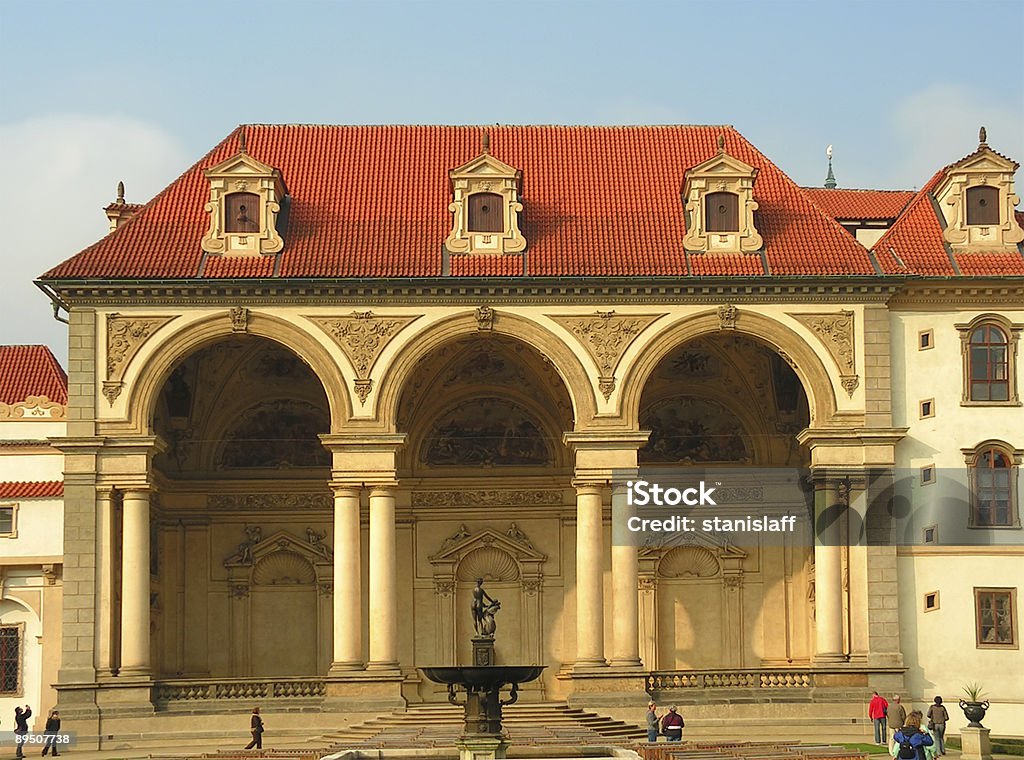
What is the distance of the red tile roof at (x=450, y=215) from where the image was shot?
185ft

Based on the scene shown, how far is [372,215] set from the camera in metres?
58.7

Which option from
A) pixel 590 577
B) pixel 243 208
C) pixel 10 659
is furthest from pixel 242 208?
pixel 10 659

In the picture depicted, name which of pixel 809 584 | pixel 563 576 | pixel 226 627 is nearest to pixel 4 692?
pixel 226 627

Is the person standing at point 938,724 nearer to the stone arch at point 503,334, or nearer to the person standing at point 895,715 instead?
the person standing at point 895,715

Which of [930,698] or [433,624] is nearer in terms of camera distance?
[930,698]

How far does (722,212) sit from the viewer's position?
57719 millimetres

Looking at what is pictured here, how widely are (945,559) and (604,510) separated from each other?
32.0 ft

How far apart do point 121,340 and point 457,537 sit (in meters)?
12.5

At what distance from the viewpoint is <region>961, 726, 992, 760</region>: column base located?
45.0 meters

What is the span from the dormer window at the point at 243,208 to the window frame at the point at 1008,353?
1886cm

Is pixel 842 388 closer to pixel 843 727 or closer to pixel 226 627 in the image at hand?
pixel 843 727

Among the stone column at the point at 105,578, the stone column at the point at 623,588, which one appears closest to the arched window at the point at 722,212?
the stone column at the point at 623,588

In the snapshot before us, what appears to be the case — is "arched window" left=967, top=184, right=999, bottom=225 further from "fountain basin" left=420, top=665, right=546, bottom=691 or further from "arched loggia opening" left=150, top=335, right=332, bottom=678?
"fountain basin" left=420, top=665, right=546, bottom=691

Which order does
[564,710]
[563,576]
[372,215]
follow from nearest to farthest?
[564,710] → [372,215] → [563,576]
